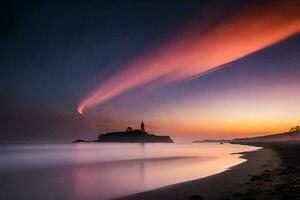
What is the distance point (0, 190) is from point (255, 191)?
14.5m

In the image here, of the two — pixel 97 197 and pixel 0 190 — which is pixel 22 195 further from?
pixel 97 197

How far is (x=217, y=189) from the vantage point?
15.3 meters

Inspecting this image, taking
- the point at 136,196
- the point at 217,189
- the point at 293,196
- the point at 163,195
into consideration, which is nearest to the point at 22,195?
the point at 136,196

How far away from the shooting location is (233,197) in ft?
40.2

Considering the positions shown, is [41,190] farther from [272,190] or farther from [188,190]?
[272,190]

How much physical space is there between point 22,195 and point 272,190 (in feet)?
40.6

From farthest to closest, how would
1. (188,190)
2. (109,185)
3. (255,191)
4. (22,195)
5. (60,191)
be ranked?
(109,185) < (60,191) < (22,195) < (188,190) < (255,191)

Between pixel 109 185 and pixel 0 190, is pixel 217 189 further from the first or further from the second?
pixel 0 190

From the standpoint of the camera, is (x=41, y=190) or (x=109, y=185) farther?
(x=109, y=185)

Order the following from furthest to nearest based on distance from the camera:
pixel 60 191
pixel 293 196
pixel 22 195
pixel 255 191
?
pixel 60 191
pixel 22 195
pixel 255 191
pixel 293 196

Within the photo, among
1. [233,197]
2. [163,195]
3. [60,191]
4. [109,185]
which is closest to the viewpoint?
[233,197]

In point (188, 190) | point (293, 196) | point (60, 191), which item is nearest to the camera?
point (293, 196)

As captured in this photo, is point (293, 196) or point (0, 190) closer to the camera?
point (293, 196)

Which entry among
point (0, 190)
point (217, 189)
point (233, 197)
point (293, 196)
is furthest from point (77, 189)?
point (293, 196)
